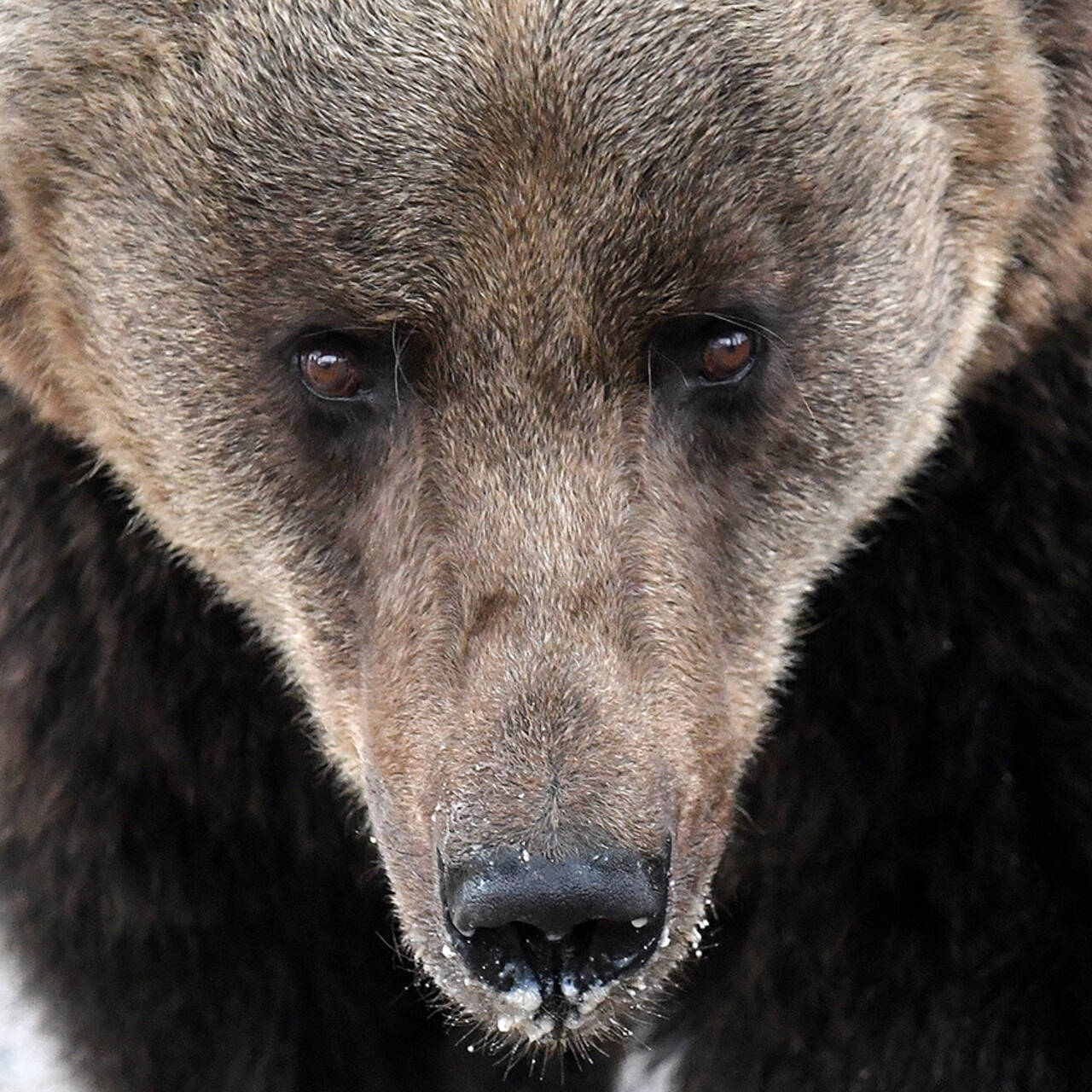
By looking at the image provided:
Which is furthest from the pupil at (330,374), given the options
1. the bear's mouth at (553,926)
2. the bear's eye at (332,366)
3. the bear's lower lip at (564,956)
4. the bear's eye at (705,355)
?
the bear's lower lip at (564,956)

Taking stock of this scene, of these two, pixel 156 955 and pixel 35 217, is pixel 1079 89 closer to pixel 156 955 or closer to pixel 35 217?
pixel 35 217

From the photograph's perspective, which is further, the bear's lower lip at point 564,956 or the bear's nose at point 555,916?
the bear's lower lip at point 564,956

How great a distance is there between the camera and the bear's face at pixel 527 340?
12.6 ft

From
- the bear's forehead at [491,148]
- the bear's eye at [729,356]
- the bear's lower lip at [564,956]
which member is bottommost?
the bear's lower lip at [564,956]

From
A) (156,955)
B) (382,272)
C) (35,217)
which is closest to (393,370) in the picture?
(382,272)

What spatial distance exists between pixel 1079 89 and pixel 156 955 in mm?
2756

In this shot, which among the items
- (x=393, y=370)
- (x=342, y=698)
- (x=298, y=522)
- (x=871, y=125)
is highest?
(x=871, y=125)

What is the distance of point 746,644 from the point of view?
14.2ft

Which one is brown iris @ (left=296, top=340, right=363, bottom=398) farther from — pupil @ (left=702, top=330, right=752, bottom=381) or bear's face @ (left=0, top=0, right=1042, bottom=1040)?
pupil @ (left=702, top=330, right=752, bottom=381)

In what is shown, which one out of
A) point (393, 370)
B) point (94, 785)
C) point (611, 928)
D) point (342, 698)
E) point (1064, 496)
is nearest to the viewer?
point (611, 928)

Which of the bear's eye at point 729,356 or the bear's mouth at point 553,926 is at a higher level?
the bear's eye at point 729,356

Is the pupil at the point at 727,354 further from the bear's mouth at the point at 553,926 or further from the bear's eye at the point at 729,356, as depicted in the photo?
the bear's mouth at the point at 553,926

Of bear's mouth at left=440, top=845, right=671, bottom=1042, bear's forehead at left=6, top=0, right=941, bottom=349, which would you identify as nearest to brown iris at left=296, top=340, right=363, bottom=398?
bear's forehead at left=6, top=0, right=941, bottom=349

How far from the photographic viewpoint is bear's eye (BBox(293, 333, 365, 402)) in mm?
4105
